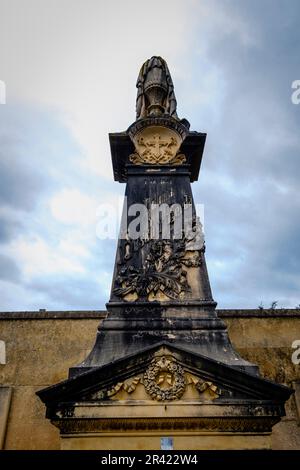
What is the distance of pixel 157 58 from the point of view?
1015cm

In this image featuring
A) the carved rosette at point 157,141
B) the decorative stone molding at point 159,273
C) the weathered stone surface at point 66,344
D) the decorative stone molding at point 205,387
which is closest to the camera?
the decorative stone molding at point 205,387

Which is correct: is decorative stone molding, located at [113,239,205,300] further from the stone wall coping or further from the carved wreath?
the stone wall coping

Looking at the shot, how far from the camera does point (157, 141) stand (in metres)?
8.54

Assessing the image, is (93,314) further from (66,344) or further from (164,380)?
(164,380)

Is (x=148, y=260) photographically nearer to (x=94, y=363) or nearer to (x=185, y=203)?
(x=185, y=203)

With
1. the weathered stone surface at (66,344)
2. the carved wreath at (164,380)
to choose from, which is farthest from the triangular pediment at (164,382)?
the weathered stone surface at (66,344)

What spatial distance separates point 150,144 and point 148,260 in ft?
9.73

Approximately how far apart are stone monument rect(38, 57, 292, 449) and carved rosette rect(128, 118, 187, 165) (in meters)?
0.02

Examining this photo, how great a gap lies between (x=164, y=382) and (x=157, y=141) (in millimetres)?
5355

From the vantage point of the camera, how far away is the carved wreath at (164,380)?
5.05 m

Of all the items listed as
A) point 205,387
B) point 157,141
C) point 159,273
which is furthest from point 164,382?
point 157,141

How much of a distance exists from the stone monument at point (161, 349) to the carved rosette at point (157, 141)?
0.02 m

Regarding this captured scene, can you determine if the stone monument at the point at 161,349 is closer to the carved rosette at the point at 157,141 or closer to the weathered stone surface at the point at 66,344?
the carved rosette at the point at 157,141
